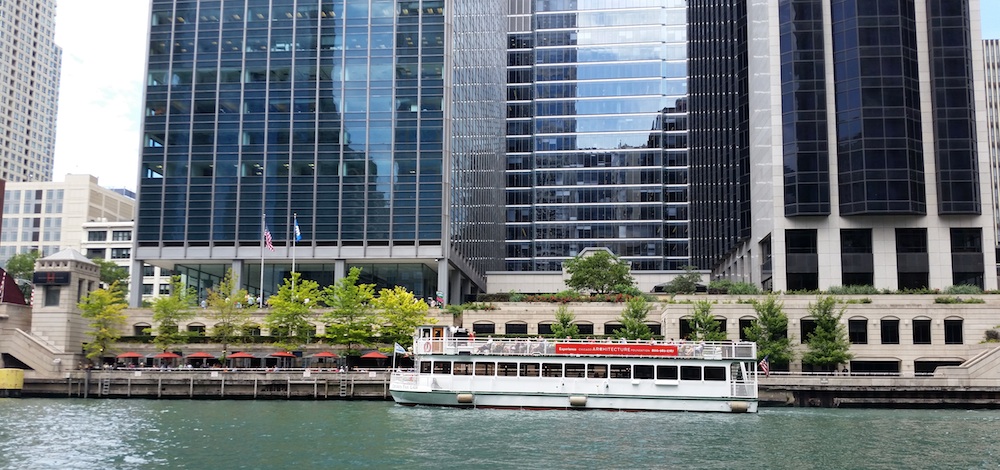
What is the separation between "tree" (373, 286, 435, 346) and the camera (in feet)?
283

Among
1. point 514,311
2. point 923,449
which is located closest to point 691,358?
point 923,449

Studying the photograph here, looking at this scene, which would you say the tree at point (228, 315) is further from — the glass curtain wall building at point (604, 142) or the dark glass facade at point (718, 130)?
the glass curtain wall building at point (604, 142)

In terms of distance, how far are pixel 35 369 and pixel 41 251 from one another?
109 metres

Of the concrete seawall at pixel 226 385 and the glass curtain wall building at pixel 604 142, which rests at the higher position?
the glass curtain wall building at pixel 604 142

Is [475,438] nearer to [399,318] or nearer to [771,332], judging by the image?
[771,332]

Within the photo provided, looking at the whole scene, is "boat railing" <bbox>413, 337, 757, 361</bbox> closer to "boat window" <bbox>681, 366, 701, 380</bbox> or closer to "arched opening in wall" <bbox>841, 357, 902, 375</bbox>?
"boat window" <bbox>681, 366, 701, 380</bbox>

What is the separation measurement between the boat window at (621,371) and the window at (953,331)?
3197cm

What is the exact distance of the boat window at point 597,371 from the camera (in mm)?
63938

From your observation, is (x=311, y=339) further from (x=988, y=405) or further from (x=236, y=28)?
(x=988, y=405)

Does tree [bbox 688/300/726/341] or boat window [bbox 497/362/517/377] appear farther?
tree [bbox 688/300/726/341]

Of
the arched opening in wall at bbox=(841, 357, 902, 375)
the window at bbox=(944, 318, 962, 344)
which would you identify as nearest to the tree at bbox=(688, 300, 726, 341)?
the arched opening in wall at bbox=(841, 357, 902, 375)

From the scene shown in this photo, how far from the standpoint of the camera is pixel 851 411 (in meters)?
64.5

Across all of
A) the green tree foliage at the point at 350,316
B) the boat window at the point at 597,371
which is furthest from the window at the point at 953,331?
the green tree foliage at the point at 350,316

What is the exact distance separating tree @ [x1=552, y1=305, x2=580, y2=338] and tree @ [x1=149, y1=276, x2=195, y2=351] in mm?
33206
